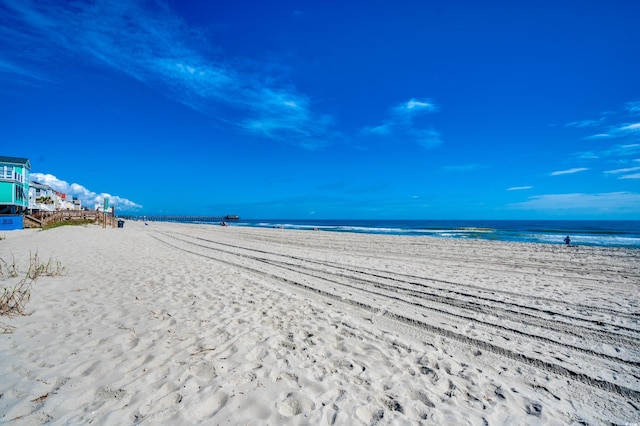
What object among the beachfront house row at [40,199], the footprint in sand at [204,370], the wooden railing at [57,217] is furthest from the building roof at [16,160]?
the footprint in sand at [204,370]

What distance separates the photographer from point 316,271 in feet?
32.7

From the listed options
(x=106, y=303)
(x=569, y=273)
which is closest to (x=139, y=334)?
(x=106, y=303)

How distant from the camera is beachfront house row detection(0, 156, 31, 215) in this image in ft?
109

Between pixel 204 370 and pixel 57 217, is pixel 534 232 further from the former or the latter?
pixel 57 217

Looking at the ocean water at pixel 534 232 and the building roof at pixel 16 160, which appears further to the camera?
the building roof at pixel 16 160

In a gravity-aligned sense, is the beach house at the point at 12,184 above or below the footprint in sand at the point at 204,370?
above

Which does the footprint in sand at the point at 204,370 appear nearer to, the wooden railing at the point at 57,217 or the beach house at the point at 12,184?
the wooden railing at the point at 57,217

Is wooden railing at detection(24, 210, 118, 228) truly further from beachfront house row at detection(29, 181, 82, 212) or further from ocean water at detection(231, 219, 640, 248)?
ocean water at detection(231, 219, 640, 248)

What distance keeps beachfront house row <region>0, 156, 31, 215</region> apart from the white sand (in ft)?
121

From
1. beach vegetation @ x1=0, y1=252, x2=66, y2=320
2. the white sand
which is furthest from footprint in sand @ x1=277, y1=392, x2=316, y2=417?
beach vegetation @ x1=0, y1=252, x2=66, y2=320

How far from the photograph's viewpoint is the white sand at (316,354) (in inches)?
109

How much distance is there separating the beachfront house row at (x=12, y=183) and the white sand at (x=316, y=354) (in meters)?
36.8

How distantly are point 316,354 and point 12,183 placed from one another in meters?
44.9

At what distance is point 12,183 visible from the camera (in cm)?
3353
